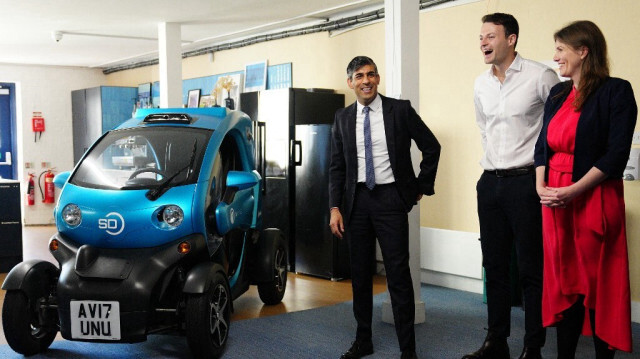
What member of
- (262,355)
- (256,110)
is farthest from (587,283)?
(256,110)

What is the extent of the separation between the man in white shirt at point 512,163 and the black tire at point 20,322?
2.55 meters

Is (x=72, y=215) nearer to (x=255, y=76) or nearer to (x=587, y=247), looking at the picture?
(x=587, y=247)

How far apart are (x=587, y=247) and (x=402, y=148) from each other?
1.13 meters

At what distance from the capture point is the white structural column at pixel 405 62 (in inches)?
186

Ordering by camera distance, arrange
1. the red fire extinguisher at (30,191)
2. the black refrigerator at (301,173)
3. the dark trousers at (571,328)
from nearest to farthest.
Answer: the dark trousers at (571,328) → the black refrigerator at (301,173) → the red fire extinguisher at (30,191)

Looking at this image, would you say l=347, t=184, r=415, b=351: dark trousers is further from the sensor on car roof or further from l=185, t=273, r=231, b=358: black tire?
the sensor on car roof

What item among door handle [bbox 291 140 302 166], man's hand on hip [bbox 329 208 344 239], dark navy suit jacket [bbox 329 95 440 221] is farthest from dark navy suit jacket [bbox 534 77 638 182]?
door handle [bbox 291 140 302 166]

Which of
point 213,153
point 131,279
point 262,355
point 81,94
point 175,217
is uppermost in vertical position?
point 81,94

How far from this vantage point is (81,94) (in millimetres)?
12281

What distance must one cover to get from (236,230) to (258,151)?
7.45 feet

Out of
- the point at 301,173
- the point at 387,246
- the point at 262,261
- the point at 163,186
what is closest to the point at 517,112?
the point at 387,246

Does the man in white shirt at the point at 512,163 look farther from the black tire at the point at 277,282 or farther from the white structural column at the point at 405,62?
the black tire at the point at 277,282

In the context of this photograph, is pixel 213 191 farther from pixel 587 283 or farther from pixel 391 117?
pixel 587 283

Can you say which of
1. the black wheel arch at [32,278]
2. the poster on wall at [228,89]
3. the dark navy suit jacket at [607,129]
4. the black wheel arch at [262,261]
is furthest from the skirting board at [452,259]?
the poster on wall at [228,89]
